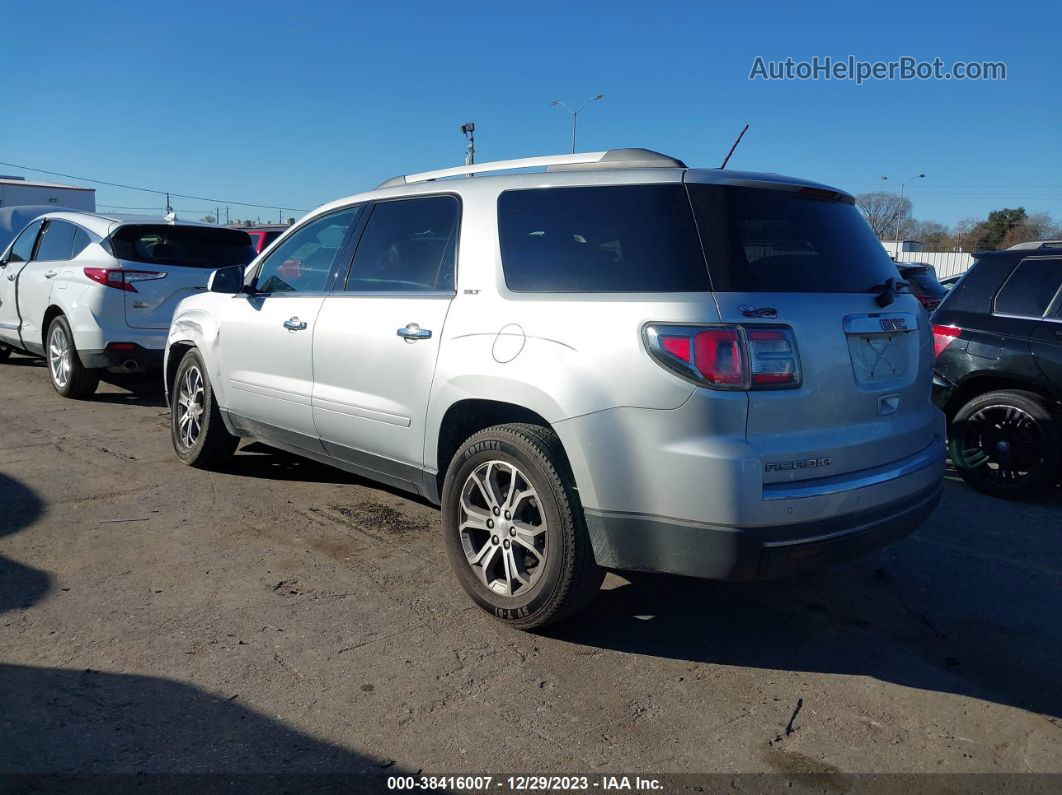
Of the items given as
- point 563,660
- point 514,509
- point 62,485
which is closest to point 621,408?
point 514,509

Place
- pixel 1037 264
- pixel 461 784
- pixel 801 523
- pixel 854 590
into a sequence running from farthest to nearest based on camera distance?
pixel 1037 264 < pixel 854 590 < pixel 801 523 < pixel 461 784

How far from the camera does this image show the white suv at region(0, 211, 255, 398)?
809cm

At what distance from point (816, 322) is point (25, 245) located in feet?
31.0

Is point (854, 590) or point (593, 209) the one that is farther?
point (854, 590)

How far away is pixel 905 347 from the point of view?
374 cm

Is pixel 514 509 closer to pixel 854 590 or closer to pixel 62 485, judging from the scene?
pixel 854 590

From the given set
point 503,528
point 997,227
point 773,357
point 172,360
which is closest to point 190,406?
point 172,360

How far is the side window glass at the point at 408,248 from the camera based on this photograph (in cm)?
424

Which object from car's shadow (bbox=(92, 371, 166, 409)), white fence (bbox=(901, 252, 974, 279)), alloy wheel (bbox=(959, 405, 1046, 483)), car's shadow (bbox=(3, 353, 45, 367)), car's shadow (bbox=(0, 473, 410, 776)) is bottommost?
car's shadow (bbox=(0, 473, 410, 776))

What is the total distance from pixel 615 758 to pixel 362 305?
104 inches

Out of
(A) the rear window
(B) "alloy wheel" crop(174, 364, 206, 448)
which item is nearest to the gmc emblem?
(B) "alloy wheel" crop(174, 364, 206, 448)

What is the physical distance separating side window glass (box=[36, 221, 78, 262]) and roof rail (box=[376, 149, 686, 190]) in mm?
5883

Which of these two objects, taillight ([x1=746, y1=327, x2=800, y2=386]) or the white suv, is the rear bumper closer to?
taillight ([x1=746, y1=327, x2=800, y2=386])

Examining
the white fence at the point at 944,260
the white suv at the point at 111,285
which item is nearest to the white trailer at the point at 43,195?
the white suv at the point at 111,285
